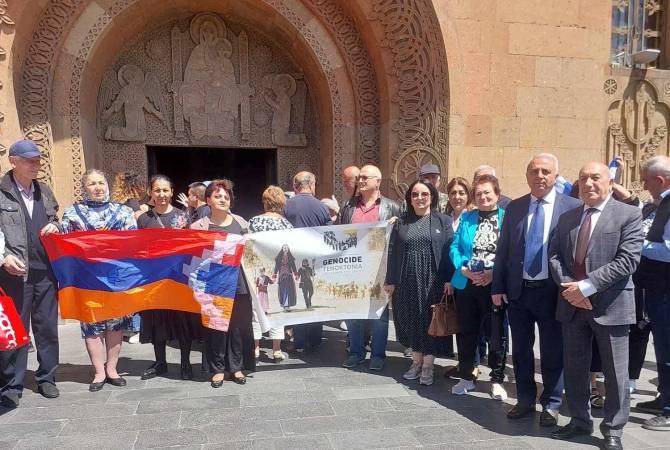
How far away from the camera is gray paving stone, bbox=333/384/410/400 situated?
4.29 meters

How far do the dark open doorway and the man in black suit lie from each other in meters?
8.37

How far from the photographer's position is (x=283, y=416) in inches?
152

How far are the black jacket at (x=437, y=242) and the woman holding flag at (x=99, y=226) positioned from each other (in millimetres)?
2570

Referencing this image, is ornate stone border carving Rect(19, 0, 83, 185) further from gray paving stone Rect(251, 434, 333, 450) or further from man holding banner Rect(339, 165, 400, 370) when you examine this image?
gray paving stone Rect(251, 434, 333, 450)

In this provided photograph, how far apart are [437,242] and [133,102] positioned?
6614mm

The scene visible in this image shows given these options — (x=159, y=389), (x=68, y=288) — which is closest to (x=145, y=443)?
(x=159, y=389)

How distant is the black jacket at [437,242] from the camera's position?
4.57 metres

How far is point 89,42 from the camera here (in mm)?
7703

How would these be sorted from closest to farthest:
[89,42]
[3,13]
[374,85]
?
[3,13] < [89,42] < [374,85]

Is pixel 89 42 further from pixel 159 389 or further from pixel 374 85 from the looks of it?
pixel 159 389

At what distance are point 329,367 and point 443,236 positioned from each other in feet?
5.99

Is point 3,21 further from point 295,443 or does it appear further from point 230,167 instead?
point 295,443

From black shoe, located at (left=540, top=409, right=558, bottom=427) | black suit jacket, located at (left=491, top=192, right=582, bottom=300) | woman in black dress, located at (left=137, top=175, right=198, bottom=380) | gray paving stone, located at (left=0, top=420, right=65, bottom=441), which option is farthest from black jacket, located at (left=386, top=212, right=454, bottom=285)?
gray paving stone, located at (left=0, top=420, right=65, bottom=441)

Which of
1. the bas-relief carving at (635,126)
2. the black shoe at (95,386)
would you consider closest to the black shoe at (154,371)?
the black shoe at (95,386)
